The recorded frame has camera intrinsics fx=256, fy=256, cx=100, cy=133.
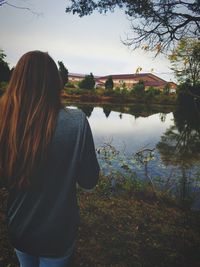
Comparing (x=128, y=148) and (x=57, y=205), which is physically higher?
(x=57, y=205)

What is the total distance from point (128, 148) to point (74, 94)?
3041 centimetres

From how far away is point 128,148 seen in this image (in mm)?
12883

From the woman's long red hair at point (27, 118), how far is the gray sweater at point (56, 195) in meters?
0.06

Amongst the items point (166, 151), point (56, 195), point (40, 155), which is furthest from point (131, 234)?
point (166, 151)

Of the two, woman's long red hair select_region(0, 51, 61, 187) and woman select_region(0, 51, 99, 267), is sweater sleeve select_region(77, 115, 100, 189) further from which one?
woman's long red hair select_region(0, 51, 61, 187)

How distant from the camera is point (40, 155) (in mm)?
1294

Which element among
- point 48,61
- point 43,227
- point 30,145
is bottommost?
point 43,227

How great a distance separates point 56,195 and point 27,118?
43 centimetres

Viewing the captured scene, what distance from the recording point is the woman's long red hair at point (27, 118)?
4.21 feet

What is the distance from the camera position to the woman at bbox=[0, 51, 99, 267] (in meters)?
1.29

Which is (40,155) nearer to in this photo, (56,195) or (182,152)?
(56,195)

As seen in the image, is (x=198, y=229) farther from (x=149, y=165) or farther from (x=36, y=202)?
(x=149, y=165)

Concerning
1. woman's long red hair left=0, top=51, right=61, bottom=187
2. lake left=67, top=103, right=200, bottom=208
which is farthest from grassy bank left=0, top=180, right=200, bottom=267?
woman's long red hair left=0, top=51, right=61, bottom=187

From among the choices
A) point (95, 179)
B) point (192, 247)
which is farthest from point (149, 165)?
point (95, 179)
